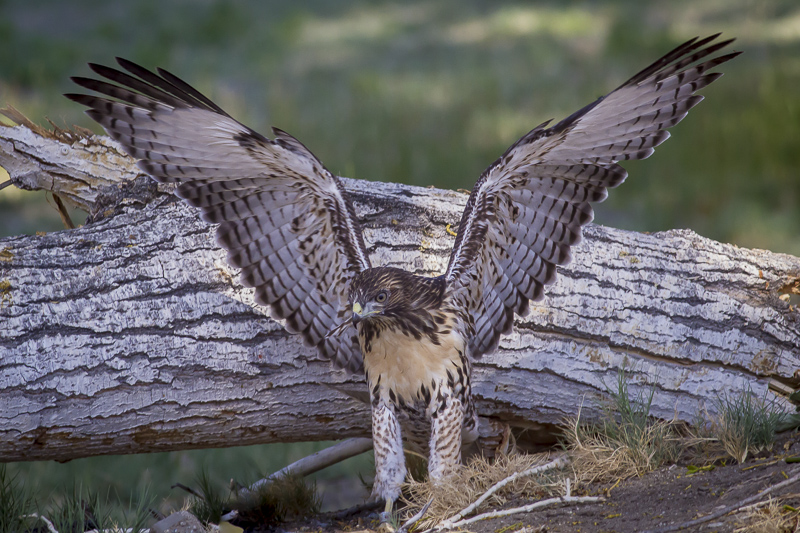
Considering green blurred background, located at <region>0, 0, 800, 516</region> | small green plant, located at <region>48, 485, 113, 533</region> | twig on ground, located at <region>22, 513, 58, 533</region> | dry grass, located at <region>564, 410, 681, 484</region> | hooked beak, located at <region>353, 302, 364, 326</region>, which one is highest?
green blurred background, located at <region>0, 0, 800, 516</region>

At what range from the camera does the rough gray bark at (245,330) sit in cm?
343

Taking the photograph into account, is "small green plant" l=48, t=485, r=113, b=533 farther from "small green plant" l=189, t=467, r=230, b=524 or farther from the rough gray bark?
"small green plant" l=189, t=467, r=230, b=524

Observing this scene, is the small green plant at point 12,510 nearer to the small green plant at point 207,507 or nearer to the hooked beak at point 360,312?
the small green plant at point 207,507

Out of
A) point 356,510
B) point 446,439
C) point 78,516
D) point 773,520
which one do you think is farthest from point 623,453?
point 78,516

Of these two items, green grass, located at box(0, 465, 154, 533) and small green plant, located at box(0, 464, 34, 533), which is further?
small green plant, located at box(0, 464, 34, 533)

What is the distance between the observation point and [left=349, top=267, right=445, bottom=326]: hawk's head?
2.96 metres

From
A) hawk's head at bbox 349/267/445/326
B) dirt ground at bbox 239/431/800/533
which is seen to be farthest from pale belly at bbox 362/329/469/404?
dirt ground at bbox 239/431/800/533

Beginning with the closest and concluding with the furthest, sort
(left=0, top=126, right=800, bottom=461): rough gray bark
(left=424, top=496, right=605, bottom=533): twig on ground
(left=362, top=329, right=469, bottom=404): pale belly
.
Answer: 1. (left=424, top=496, right=605, bottom=533): twig on ground
2. (left=362, top=329, right=469, bottom=404): pale belly
3. (left=0, top=126, right=800, bottom=461): rough gray bark

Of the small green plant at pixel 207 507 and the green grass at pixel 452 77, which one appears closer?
the small green plant at pixel 207 507

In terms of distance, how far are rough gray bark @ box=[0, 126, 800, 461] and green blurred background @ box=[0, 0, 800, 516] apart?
2.59 m

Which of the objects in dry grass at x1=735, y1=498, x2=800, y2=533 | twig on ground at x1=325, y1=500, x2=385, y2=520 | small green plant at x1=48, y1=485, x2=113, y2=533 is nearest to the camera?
dry grass at x1=735, y1=498, x2=800, y2=533

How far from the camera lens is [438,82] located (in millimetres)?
10797

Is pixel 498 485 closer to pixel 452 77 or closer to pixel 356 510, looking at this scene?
pixel 356 510

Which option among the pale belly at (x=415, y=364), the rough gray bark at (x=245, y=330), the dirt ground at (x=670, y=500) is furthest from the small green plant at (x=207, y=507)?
the dirt ground at (x=670, y=500)
